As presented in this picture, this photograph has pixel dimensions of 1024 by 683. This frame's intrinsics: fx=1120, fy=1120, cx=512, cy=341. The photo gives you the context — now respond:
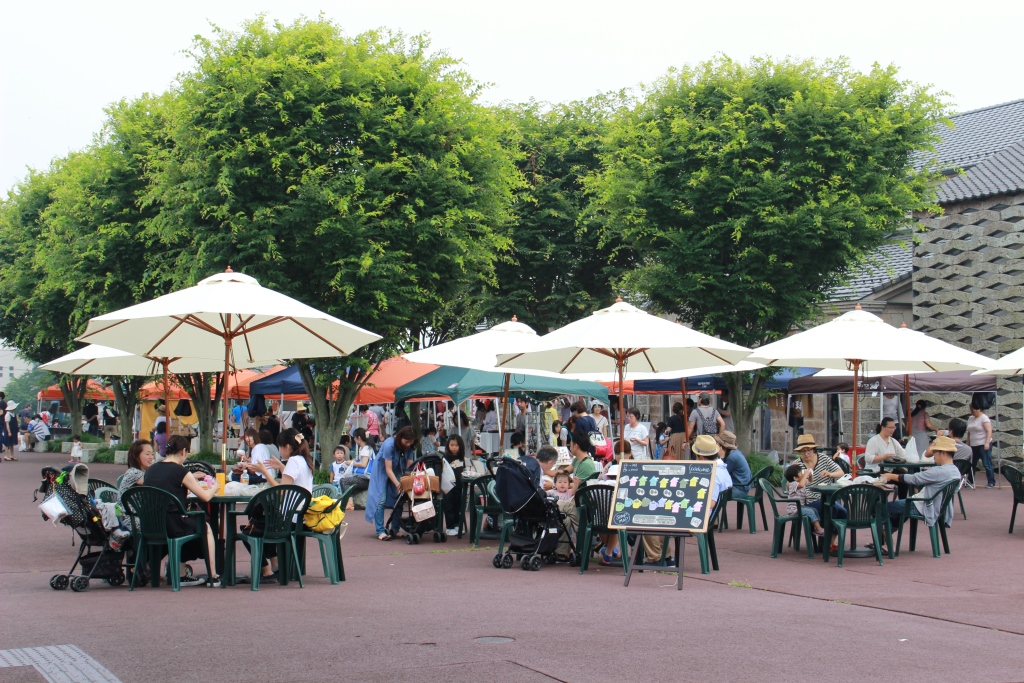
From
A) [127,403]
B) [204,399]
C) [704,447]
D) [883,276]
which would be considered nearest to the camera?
[704,447]

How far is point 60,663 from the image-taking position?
6.50m

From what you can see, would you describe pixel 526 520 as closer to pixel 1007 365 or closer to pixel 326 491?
pixel 326 491

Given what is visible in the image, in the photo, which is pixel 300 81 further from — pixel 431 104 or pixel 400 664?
pixel 400 664

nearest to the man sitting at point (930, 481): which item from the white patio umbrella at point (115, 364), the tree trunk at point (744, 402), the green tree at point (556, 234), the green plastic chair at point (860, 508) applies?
the green plastic chair at point (860, 508)

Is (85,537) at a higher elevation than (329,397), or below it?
below

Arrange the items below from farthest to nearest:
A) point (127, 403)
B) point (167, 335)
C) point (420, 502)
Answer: point (127, 403)
point (420, 502)
point (167, 335)

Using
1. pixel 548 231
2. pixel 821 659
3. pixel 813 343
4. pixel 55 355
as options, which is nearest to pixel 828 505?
pixel 813 343

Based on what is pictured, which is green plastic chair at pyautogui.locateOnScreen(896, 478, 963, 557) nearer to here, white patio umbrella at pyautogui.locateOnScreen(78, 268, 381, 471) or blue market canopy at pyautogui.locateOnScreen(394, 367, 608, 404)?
white patio umbrella at pyautogui.locateOnScreen(78, 268, 381, 471)

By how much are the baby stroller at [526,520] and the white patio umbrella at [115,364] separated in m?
5.13

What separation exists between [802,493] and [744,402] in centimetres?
1316

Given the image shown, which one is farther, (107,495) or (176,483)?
(107,495)

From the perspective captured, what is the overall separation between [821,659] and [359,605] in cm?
374

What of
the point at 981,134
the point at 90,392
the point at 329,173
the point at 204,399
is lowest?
the point at 204,399

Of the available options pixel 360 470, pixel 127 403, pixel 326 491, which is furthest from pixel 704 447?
pixel 127 403
